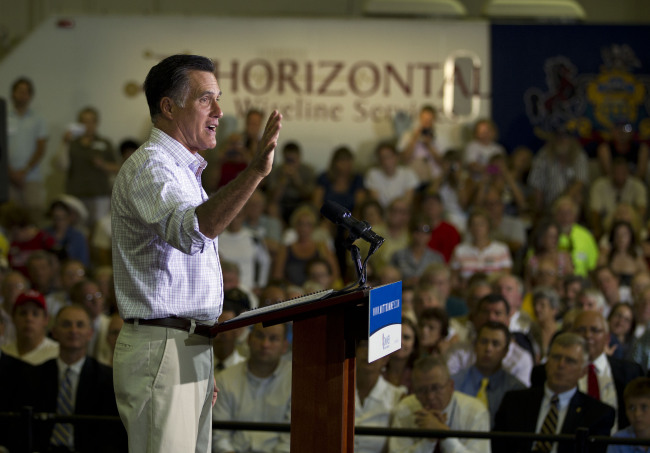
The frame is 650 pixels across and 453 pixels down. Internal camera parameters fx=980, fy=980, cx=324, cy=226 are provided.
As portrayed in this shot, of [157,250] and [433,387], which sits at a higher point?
[157,250]

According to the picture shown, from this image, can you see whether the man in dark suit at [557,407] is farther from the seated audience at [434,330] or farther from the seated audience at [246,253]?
the seated audience at [246,253]

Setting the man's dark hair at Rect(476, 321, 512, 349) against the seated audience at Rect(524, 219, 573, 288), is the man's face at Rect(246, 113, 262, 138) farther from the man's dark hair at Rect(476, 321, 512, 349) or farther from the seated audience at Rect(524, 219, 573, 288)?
the man's dark hair at Rect(476, 321, 512, 349)

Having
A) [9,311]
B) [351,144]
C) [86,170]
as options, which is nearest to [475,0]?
[351,144]

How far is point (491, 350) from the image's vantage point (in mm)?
5184

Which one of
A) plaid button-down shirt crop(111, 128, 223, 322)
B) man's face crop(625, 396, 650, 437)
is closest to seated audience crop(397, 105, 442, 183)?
man's face crop(625, 396, 650, 437)

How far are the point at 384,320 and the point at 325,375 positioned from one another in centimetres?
21

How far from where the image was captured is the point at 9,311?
6.65 meters

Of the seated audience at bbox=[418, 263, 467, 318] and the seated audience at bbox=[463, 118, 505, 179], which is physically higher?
the seated audience at bbox=[463, 118, 505, 179]

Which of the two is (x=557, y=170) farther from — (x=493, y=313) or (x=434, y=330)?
(x=434, y=330)

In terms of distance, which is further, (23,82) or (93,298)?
(23,82)

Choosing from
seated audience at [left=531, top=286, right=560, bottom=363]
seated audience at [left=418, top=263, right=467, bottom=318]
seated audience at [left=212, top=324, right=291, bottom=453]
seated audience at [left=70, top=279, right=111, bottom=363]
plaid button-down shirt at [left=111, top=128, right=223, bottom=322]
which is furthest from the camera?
seated audience at [left=418, top=263, right=467, bottom=318]

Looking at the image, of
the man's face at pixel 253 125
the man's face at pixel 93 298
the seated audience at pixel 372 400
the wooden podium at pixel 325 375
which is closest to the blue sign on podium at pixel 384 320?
the wooden podium at pixel 325 375

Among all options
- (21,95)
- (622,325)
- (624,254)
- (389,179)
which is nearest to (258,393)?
(622,325)

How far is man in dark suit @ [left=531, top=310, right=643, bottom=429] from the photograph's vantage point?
4.96 m
